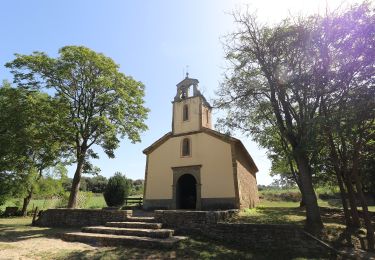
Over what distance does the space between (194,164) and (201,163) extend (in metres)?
0.59

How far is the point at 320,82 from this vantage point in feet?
39.4

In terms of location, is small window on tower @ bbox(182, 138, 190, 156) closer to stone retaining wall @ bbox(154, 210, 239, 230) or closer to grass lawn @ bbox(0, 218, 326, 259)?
stone retaining wall @ bbox(154, 210, 239, 230)

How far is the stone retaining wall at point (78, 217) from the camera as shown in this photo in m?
15.0

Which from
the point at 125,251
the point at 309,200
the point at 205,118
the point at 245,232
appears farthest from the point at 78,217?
the point at 309,200

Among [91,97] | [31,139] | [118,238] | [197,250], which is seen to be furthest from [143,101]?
[197,250]

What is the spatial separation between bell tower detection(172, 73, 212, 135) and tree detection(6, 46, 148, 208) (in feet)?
15.2

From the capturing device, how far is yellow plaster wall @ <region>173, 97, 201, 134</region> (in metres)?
21.9

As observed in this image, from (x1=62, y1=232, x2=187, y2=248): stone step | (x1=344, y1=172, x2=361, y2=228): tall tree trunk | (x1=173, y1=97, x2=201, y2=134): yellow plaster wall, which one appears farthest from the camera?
(x1=173, y1=97, x2=201, y2=134): yellow plaster wall

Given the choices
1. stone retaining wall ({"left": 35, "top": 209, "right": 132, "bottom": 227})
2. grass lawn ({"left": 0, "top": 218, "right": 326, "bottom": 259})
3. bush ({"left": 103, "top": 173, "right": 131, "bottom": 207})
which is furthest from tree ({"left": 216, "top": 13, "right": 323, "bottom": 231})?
bush ({"left": 103, "top": 173, "right": 131, "bottom": 207})

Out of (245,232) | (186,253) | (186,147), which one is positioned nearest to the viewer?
(186,253)

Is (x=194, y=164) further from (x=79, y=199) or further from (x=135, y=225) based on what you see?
(x=79, y=199)

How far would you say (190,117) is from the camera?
2220 cm

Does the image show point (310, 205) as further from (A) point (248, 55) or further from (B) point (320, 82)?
(A) point (248, 55)

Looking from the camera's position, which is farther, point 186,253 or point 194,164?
point 194,164
